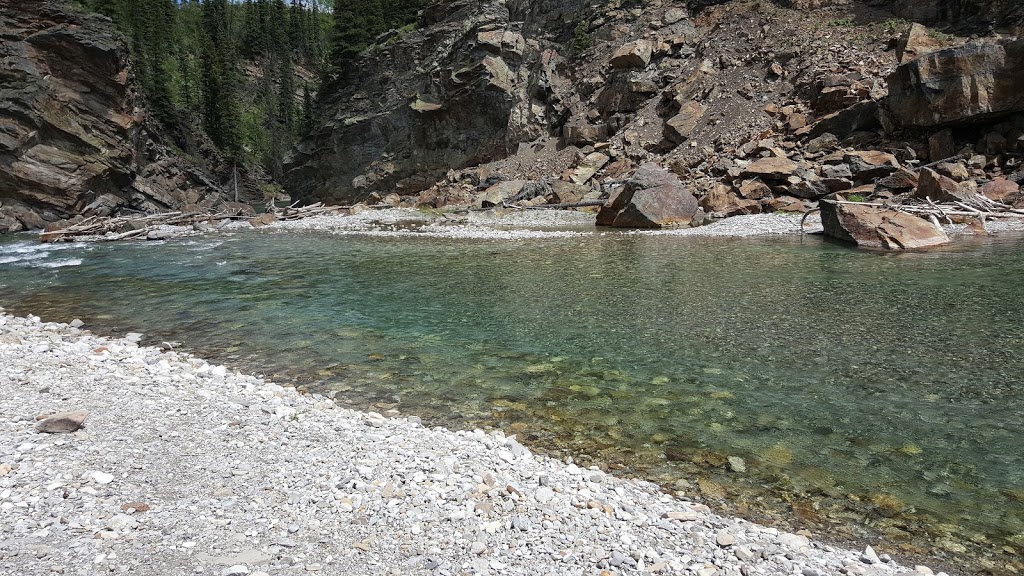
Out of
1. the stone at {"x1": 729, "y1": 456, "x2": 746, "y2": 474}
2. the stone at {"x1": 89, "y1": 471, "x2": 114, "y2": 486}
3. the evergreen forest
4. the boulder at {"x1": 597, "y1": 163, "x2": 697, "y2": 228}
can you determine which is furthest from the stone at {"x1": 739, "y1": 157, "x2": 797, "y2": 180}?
the evergreen forest

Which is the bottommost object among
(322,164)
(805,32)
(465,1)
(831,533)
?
(831,533)

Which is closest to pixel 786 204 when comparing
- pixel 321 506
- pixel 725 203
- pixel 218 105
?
pixel 725 203

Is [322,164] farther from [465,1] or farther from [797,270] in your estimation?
[797,270]

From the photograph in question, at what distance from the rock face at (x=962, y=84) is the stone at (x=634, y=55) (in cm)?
1936

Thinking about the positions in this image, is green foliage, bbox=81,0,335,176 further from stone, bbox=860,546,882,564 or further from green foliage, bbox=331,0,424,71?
stone, bbox=860,546,882,564

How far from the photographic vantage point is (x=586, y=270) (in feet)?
50.2

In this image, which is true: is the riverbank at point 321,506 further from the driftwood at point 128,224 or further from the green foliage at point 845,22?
the green foliage at point 845,22

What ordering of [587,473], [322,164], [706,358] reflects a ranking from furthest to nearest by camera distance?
1. [322,164]
2. [706,358]
3. [587,473]

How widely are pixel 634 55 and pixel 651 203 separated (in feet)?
71.0

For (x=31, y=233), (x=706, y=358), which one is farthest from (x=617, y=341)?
(x=31, y=233)

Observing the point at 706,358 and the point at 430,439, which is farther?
the point at 706,358

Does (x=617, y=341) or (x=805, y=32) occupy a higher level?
(x=805, y=32)

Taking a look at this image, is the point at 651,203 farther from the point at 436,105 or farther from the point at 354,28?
the point at 354,28

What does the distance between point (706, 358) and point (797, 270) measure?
784 cm
